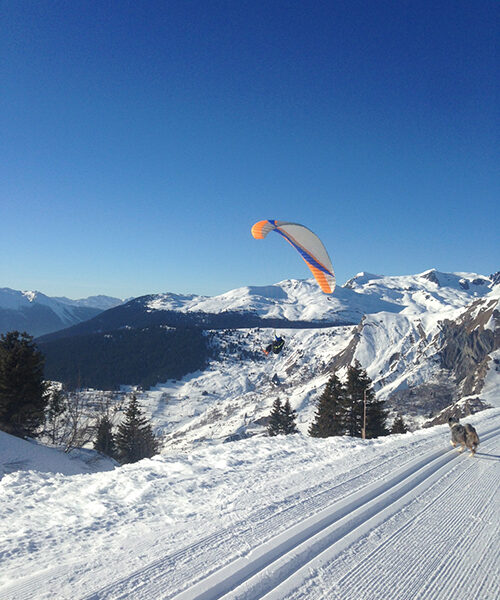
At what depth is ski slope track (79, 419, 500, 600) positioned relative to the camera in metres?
3.67

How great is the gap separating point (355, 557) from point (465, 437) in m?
7.04

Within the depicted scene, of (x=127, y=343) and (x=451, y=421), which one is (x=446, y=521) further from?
(x=127, y=343)

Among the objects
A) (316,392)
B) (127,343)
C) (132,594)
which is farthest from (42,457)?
(127,343)

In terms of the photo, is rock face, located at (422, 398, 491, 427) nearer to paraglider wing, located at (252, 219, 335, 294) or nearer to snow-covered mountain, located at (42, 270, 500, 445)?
snow-covered mountain, located at (42, 270, 500, 445)

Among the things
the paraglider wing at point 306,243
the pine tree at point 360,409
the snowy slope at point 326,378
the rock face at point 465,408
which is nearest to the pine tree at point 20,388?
the paraglider wing at point 306,243

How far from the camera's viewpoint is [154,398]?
453ft

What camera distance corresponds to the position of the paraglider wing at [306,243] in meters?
16.5

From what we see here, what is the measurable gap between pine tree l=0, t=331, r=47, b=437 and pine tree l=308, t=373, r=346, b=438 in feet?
63.4

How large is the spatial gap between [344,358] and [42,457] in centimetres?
13533

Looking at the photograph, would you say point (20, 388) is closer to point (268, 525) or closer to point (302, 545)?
point (268, 525)

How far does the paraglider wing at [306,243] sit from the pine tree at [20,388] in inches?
553

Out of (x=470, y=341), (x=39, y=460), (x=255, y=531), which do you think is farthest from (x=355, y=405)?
(x=470, y=341)

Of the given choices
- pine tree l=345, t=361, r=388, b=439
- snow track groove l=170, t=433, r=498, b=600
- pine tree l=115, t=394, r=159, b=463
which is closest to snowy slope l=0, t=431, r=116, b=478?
snow track groove l=170, t=433, r=498, b=600

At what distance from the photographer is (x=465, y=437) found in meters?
9.50
